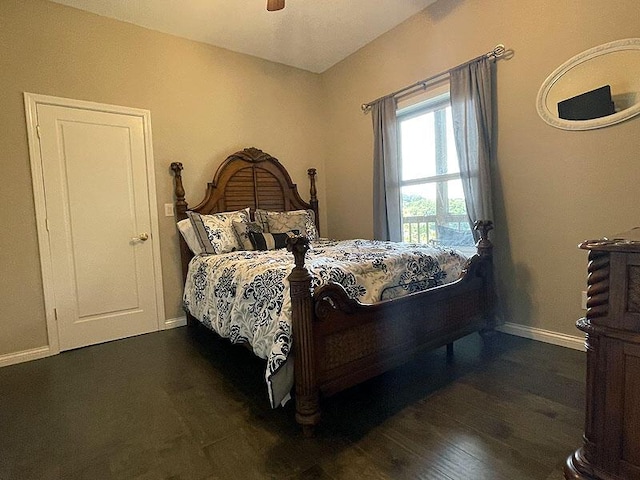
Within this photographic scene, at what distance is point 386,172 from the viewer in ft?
11.5

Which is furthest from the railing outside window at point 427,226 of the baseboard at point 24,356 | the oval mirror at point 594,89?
the baseboard at point 24,356

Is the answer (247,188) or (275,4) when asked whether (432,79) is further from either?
(247,188)

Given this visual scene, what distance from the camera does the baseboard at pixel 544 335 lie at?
2402mm

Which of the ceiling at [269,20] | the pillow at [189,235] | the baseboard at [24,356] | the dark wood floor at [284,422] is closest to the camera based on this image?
the dark wood floor at [284,422]

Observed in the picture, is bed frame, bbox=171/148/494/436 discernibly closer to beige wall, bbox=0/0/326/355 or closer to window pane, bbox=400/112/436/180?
window pane, bbox=400/112/436/180

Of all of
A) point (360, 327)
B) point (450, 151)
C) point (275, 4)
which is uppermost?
point (275, 4)

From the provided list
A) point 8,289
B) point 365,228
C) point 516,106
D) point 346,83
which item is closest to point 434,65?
point 516,106

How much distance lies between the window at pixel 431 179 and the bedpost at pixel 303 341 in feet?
6.55

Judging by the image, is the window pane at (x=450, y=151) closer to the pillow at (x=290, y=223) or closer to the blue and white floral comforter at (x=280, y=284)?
the blue and white floral comforter at (x=280, y=284)

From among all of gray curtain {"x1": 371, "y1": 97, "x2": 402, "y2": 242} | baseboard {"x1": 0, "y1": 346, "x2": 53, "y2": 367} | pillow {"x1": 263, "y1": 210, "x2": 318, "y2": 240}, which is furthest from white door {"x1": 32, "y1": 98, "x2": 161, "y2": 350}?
gray curtain {"x1": 371, "y1": 97, "x2": 402, "y2": 242}

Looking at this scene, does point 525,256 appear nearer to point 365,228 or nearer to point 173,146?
point 365,228

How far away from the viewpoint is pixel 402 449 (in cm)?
146

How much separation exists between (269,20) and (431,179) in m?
2.13

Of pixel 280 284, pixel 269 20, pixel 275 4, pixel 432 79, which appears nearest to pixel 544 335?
pixel 280 284
